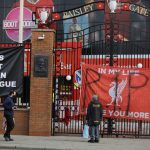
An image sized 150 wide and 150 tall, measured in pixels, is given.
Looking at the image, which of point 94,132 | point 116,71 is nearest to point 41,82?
point 116,71

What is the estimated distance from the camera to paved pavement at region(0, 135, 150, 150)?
15.9 meters

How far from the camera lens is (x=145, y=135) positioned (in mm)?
19188

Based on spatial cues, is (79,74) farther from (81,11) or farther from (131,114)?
(131,114)

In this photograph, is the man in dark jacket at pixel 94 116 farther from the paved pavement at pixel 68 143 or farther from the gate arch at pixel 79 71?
the gate arch at pixel 79 71

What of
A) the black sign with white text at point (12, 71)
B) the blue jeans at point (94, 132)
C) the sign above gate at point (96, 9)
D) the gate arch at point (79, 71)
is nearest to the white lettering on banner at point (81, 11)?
the sign above gate at point (96, 9)

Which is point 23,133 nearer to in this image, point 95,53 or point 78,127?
point 78,127

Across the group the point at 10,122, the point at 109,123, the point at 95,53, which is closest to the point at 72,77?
the point at 95,53

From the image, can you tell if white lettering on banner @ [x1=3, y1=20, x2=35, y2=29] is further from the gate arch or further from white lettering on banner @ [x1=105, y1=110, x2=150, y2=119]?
white lettering on banner @ [x1=105, y1=110, x2=150, y2=119]

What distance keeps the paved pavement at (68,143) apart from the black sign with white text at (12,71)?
1938 mm

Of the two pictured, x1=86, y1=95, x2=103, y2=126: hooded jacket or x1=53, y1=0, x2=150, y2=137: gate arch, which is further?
x1=53, y1=0, x2=150, y2=137: gate arch

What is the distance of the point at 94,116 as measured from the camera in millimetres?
17141

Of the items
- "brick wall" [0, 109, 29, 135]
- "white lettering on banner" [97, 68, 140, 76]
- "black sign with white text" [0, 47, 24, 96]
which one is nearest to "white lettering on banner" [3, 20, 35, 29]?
"black sign with white text" [0, 47, 24, 96]

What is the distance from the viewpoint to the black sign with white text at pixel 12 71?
63.1ft

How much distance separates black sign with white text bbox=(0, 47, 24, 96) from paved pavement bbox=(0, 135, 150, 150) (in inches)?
76.3
